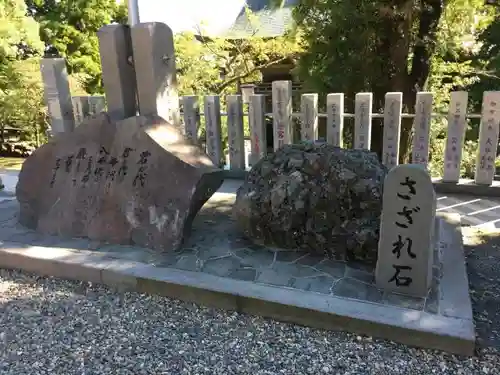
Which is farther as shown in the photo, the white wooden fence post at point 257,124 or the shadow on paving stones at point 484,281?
the white wooden fence post at point 257,124

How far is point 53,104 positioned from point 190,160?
3.96m

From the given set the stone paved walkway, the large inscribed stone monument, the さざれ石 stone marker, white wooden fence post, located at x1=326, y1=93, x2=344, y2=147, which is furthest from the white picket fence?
the さざれ石 stone marker

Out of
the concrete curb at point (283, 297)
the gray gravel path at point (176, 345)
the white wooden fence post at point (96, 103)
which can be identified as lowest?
the gray gravel path at point (176, 345)

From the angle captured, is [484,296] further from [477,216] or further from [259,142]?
[259,142]

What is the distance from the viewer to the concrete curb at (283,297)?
2.77 meters

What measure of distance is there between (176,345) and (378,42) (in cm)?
601

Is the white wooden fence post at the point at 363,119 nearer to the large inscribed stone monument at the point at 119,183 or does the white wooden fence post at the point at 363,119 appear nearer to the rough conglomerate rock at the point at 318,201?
the rough conglomerate rock at the point at 318,201

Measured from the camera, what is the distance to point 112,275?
145 inches

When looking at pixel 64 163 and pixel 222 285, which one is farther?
pixel 64 163

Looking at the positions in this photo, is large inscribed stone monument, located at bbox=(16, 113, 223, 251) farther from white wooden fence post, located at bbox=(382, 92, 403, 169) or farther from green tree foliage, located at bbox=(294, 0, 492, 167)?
green tree foliage, located at bbox=(294, 0, 492, 167)

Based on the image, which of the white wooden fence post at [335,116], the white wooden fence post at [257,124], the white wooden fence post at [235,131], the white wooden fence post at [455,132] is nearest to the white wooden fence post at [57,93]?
the white wooden fence post at [235,131]

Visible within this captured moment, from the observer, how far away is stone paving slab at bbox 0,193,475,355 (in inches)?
113

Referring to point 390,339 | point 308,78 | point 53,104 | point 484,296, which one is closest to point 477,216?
point 484,296

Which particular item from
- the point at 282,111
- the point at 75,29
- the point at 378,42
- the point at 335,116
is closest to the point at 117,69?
the point at 282,111
